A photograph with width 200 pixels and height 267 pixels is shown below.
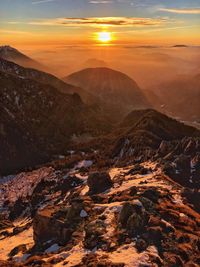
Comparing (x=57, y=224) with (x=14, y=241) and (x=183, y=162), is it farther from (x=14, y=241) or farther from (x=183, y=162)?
(x=183, y=162)

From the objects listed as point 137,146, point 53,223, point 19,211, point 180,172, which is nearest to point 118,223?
point 53,223

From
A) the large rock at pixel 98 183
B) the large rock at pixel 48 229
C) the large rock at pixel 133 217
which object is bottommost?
the large rock at pixel 98 183

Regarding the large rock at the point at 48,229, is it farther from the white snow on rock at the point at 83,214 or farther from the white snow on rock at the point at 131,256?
the white snow on rock at the point at 131,256

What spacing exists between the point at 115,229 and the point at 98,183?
37.1 metres

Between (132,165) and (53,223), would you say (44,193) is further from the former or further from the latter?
(53,223)

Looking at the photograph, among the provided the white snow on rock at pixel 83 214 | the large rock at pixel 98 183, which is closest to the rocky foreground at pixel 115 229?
the large rock at pixel 98 183

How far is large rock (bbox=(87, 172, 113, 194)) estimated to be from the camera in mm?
119938

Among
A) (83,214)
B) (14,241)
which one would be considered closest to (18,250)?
(14,241)

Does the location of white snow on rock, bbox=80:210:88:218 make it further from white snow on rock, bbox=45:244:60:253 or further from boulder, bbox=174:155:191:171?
boulder, bbox=174:155:191:171

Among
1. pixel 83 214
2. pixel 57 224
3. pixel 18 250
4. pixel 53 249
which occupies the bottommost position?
pixel 18 250

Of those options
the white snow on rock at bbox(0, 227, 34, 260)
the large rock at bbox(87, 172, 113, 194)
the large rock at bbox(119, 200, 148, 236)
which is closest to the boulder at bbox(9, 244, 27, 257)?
the white snow on rock at bbox(0, 227, 34, 260)

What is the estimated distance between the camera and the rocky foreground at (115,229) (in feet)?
245

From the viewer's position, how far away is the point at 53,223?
91500 millimetres

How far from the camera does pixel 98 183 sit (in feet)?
398
